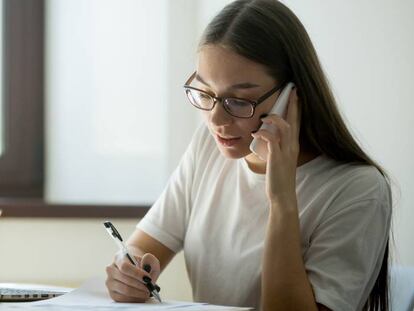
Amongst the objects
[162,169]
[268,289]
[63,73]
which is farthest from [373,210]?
[63,73]

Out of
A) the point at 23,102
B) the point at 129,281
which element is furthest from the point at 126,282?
the point at 23,102

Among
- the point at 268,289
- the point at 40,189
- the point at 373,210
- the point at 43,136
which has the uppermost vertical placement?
the point at 373,210

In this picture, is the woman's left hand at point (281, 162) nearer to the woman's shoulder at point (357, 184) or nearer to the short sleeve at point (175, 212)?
the woman's shoulder at point (357, 184)

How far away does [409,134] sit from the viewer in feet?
6.02

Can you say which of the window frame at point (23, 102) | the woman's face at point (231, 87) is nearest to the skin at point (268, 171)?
the woman's face at point (231, 87)

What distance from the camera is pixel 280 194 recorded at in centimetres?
147

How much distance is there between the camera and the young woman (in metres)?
1.45

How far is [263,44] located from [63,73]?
4.11 feet

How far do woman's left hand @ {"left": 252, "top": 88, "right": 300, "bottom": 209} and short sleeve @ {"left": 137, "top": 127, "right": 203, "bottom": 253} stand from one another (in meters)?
0.32

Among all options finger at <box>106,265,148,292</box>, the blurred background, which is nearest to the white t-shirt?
finger at <box>106,265,148,292</box>

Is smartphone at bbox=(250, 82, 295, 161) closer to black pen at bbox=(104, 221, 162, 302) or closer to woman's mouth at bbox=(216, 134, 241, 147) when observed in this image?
woman's mouth at bbox=(216, 134, 241, 147)

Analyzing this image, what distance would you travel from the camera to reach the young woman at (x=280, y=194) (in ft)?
4.76

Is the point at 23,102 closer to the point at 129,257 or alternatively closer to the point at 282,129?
the point at 129,257

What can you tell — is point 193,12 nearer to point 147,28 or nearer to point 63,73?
point 147,28
